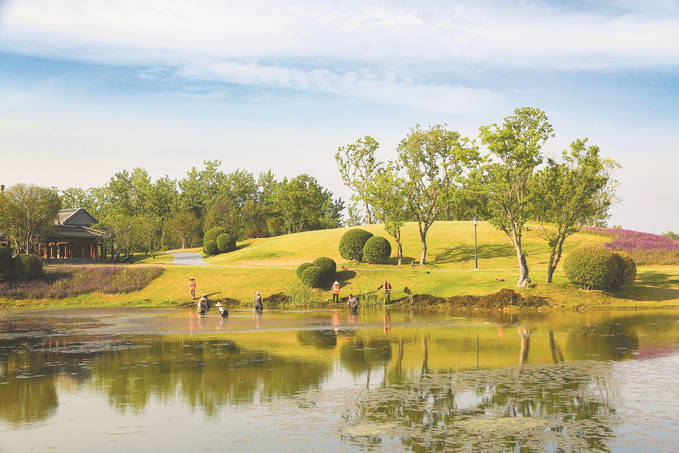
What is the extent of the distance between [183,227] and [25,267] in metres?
66.4

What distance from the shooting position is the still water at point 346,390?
1270 cm

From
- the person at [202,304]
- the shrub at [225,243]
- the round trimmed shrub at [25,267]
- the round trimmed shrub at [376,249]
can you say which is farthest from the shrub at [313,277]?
the shrub at [225,243]

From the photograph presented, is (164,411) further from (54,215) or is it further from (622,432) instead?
(54,215)

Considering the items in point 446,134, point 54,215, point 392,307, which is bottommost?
point 392,307

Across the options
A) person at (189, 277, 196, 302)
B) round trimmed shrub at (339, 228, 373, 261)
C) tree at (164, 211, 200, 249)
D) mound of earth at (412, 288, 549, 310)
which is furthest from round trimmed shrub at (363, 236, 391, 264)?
tree at (164, 211, 200, 249)

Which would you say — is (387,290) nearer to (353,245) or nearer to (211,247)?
(353,245)

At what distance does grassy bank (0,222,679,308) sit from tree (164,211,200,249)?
156 feet

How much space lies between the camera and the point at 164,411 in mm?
15180

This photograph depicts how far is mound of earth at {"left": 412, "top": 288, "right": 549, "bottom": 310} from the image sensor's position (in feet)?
142

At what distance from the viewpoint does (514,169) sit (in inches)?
1800

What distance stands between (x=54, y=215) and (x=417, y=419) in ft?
234

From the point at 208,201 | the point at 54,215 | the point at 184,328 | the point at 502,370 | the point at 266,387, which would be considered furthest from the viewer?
the point at 208,201

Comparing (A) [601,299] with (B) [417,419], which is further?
(A) [601,299]

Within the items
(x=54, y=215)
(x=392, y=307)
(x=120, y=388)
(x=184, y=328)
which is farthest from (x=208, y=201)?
(x=120, y=388)
